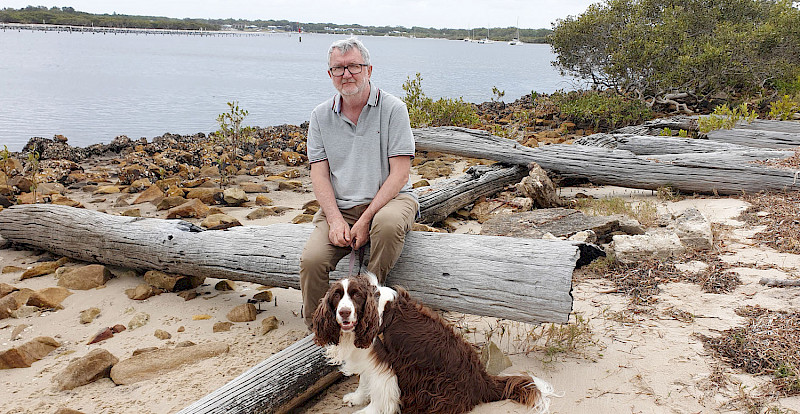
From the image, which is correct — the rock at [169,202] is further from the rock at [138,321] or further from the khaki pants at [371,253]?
the khaki pants at [371,253]

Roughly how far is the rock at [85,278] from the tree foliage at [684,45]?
13.8 meters

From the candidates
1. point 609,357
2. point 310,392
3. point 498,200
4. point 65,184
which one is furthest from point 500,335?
point 65,184

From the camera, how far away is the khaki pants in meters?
3.97

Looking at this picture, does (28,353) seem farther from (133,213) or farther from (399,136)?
(133,213)

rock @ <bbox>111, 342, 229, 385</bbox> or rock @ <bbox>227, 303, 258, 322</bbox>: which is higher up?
rock @ <bbox>227, 303, 258, 322</bbox>

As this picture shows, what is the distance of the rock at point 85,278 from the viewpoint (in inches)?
225

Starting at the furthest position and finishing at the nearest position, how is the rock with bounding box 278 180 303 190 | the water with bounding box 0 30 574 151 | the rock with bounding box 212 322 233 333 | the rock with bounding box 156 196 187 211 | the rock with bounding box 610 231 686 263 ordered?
the water with bounding box 0 30 574 151
the rock with bounding box 278 180 303 190
the rock with bounding box 156 196 187 211
the rock with bounding box 610 231 686 263
the rock with bounding box 212 322 233 333

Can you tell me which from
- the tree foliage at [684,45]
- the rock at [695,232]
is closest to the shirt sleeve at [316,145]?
the rock at [695,232]

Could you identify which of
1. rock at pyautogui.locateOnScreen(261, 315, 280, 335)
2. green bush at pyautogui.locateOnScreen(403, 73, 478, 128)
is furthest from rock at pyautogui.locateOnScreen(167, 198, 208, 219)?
green bush at pyautogui.locateOnScreen(403, 73, 478, 128)

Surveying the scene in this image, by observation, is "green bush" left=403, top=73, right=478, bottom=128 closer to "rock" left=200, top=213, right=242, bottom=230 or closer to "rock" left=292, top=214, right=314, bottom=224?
"rock" left=292, top=214, right=314, bottom=224

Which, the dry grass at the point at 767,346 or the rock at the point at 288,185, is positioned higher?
the dry grass at the point at 767,346

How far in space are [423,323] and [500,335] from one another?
127 centimetres

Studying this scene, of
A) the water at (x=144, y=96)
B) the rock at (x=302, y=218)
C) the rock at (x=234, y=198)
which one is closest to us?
the rock at (x=302, y=218)

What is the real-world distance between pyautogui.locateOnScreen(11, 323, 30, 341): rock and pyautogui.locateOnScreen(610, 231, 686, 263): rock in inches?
216
